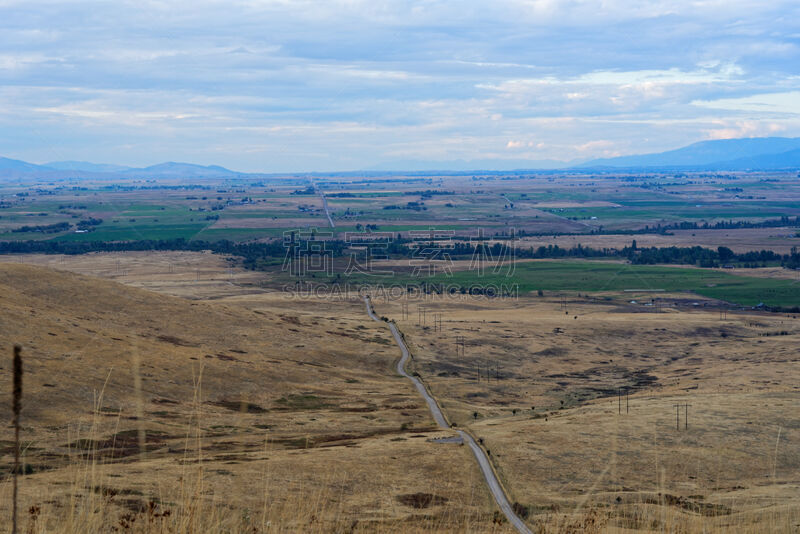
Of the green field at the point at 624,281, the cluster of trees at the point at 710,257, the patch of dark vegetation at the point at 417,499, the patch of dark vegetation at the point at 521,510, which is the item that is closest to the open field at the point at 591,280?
the green field at the point at 624,281

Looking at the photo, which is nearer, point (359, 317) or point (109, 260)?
point (359, 317)

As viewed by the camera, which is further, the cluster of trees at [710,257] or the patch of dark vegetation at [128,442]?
the cluster of trees at [710,257]

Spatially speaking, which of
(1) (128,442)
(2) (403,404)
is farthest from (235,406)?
(1) (128,442)

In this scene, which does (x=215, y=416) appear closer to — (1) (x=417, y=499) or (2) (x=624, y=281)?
(1) (x=417, y=499)

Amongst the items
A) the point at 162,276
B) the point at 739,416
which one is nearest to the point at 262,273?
the point at 162,276

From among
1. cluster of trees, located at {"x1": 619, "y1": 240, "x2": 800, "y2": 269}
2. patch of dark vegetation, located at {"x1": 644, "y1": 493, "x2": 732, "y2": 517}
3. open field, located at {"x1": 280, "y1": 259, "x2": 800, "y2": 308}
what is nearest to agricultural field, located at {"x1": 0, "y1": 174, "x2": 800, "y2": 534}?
patch of dark vegetation, located at {"x1": 644, "y1": 493, "x2": 732, "y2": 517}

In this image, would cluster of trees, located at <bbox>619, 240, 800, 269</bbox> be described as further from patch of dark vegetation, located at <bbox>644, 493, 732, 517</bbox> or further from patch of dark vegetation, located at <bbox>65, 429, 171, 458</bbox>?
patch of dark vegetation, located at <bbox>65, 429, 171, 458</bbox>

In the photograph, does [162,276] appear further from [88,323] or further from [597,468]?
[597,468]

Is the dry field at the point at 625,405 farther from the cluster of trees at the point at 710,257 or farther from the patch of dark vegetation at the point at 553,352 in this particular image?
the cluster of trees at the point at 710,257
